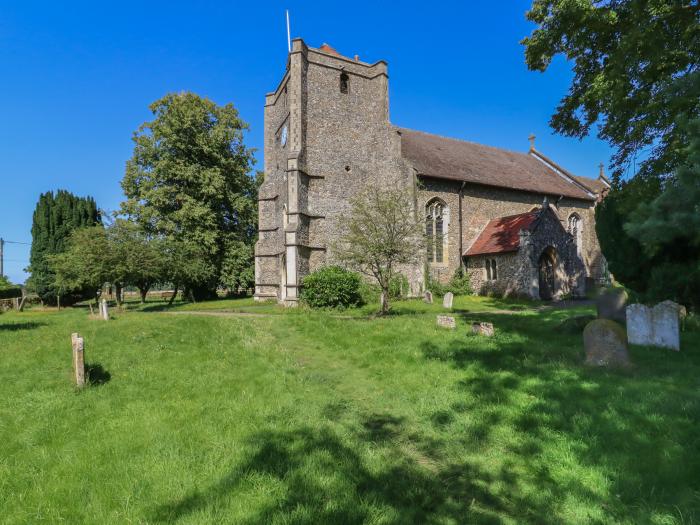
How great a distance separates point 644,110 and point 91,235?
896 inches

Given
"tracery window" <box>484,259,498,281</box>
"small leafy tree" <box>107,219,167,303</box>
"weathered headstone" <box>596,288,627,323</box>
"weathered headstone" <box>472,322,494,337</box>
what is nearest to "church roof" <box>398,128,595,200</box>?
"tracery window" <box>484,259,498,281</box>

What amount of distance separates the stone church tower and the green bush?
1.57 m

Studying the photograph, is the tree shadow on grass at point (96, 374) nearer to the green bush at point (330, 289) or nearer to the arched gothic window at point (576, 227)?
the green bush at point (330, 289)

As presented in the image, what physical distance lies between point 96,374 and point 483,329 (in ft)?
26.8

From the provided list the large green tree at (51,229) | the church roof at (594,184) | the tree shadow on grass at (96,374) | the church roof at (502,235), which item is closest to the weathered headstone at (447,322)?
the tree shadow on grass at (96,374)

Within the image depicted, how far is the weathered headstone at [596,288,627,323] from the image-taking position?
35.2ft

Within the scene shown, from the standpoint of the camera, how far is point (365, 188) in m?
21.2

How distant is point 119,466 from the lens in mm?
3740

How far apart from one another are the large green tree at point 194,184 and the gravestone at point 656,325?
74.3ft

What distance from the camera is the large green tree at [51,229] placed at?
29547mm

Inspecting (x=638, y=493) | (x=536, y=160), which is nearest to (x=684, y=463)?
(x=638, y=493)

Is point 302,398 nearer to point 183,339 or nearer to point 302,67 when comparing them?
point 183,339

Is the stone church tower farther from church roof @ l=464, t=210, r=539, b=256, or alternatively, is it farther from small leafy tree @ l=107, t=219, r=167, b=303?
church roof @ l=464, t=210, r=539, b=256

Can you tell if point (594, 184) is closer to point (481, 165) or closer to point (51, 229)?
point (481, 165)
